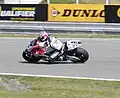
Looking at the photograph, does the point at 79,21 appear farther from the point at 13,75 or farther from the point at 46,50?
the point at 13,75

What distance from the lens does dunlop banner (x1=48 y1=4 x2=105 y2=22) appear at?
82.4ft

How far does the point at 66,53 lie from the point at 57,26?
10100 mm

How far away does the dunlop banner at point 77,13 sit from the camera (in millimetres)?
25108

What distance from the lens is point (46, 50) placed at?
14.4 metres

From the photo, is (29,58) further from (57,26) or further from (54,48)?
(57,26)

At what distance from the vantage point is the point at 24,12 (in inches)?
1020

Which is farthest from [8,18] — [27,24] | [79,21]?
[79,21]

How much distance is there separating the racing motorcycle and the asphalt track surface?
19cm

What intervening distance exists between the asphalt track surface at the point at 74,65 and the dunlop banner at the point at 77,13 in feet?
20.6

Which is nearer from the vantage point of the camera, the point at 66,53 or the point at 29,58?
the point at 66,53

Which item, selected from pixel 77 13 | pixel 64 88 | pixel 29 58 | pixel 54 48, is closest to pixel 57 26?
pixel 77 13

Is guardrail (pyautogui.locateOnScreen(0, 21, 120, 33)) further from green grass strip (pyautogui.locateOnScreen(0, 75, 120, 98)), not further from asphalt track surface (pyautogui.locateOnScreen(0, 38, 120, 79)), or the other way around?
green grass strip (pyautogui.locateOnScreen(0, 75, 120, 98))

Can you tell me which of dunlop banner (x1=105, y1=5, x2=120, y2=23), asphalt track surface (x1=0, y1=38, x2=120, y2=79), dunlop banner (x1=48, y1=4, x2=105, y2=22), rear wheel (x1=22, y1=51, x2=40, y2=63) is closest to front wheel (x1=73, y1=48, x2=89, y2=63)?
asphalt track surface (x1=0, y1=38, x2=120, y2=79)

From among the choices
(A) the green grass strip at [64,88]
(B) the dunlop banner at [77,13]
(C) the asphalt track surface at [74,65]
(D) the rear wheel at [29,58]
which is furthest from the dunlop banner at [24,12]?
(A) the green grass strip at [64,88]
